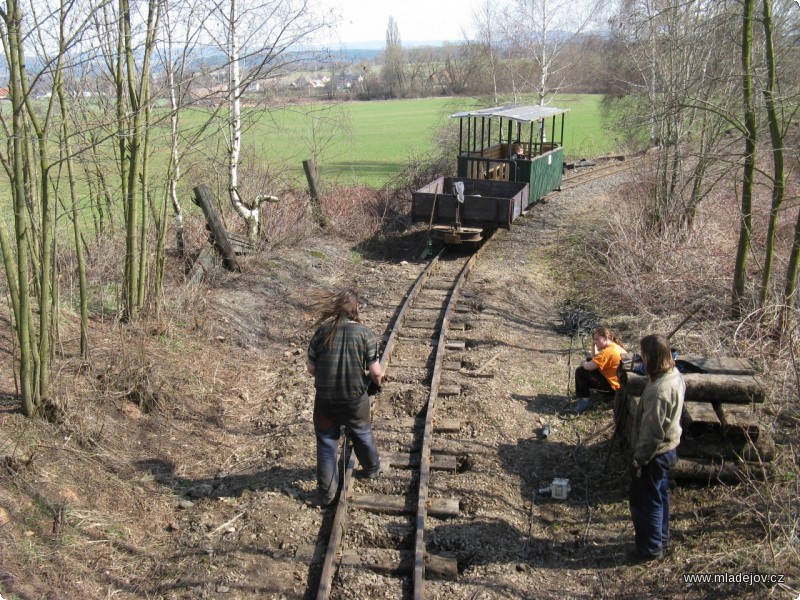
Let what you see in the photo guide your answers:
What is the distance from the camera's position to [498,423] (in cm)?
764

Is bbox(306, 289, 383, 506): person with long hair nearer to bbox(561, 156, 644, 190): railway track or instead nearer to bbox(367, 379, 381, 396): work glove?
bbox(367, 379, 381, 396): work glove

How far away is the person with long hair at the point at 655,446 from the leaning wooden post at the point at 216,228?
26.8 feet

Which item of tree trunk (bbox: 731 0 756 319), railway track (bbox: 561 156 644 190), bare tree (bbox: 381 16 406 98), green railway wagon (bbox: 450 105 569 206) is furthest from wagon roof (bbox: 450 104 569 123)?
bare tree (bbox: 381 16 406 98)

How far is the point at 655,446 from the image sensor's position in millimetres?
5191

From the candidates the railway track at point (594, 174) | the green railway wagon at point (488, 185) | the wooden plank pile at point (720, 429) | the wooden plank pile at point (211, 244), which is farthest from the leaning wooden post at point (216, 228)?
the railway track at point (594, 174)

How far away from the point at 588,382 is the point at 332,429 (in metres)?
3.15

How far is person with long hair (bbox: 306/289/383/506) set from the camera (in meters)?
5.89

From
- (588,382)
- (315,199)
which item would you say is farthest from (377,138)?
(588,382)

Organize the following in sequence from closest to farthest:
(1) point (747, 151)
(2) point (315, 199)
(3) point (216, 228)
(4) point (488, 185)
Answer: (1) point (747, 151)
(3) point (216, 228)
(2) point (315, 199)
(4) point (488, 185)

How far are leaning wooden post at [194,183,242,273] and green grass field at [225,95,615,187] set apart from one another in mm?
4690

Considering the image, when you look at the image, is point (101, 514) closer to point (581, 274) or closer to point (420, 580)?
point (420, 580)

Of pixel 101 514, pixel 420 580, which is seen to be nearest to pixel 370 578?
pixel 420 580

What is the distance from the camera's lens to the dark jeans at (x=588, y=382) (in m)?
7.70

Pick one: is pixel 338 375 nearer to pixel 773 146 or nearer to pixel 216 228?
pixel 773 146
